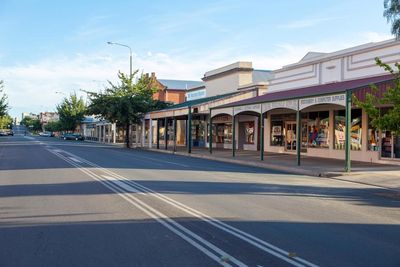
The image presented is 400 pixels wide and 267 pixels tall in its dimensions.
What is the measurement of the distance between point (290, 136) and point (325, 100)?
11049mm

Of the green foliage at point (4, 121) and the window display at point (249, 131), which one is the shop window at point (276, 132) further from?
the green foliage at point (4, 121)

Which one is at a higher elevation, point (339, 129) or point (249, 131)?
point (339, 129)

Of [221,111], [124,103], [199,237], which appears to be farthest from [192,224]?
[124,103]

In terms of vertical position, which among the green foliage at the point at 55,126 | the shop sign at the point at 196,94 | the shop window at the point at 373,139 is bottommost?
the shop window at the point at 373,139

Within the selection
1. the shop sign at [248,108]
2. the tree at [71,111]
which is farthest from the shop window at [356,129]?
the tree at [71,111]

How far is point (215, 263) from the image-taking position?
638 cm

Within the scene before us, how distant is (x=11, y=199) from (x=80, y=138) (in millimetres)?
78674

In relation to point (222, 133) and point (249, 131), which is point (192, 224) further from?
point (222, 133)

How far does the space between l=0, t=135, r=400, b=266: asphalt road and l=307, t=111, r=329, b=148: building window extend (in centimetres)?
1404

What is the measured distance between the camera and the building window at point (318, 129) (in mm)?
29656

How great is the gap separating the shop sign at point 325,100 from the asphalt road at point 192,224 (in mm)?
7003

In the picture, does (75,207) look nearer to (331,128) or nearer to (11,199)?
(11,199)

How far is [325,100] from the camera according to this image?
23.3 m

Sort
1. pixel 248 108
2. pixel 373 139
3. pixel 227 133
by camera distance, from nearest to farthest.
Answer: pixel 373 139
pixel 248 108
pixel 227 133
